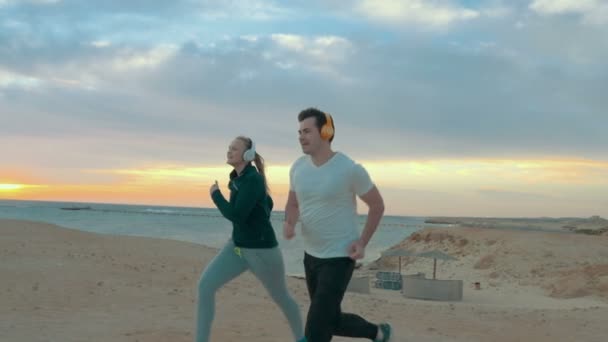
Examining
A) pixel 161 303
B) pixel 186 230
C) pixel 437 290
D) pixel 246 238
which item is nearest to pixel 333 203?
pixel 246 238

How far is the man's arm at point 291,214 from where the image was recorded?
5430mm

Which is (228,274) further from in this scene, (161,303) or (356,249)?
(161,303)

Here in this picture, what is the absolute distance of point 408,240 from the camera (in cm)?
4178

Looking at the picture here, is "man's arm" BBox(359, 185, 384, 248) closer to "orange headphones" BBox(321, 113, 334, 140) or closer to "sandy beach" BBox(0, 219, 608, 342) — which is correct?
"orange headphones" BBox(321, 113, 334, 140)

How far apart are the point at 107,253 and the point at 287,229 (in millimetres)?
12073

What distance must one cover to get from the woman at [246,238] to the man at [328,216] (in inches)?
23.7

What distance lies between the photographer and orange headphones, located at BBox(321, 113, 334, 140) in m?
5.23

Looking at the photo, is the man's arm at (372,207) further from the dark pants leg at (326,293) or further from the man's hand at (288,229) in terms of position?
the man's hand at (288,229)

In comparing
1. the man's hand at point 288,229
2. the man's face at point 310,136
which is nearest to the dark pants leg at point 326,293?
the man's hand at point 288,229

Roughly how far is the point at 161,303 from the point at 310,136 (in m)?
5.70

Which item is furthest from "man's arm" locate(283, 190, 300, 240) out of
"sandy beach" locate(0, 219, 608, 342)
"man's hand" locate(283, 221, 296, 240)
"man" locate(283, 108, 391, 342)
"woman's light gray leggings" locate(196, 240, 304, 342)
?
"sandy beach" locate(0, 219, 608, 342)

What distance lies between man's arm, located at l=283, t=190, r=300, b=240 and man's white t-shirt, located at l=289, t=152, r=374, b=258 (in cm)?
26

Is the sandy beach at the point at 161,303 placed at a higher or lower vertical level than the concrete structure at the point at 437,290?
higher

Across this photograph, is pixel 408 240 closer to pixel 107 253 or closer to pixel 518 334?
pixel 107 253
